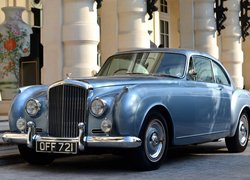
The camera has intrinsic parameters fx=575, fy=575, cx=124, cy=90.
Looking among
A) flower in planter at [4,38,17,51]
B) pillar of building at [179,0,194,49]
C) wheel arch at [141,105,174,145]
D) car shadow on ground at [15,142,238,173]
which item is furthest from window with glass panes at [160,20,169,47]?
wheel arch at [141,105,174,145]

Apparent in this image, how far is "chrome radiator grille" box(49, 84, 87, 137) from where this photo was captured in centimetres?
713

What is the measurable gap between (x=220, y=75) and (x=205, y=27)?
922cm

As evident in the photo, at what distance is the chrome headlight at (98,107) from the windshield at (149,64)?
1.47m

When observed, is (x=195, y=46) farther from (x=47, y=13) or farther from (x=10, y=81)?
(x=47, y=13)

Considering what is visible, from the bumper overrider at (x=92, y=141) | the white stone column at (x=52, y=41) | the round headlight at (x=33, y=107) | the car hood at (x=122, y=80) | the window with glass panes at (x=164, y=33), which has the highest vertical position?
the window with glass panes at (x=164, y=33)

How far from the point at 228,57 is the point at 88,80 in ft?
47.4

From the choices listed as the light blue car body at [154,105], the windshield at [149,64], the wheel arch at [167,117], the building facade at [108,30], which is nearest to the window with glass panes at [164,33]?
the building facade at [108,30]

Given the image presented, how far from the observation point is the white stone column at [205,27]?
1858 cm

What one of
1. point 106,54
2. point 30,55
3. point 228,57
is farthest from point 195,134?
point 228,57

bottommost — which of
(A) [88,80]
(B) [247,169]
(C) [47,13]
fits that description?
(B) [247,169]

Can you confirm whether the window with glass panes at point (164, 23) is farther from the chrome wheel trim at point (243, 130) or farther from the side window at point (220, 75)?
the side window at point (220, 75)

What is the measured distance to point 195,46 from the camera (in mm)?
18828

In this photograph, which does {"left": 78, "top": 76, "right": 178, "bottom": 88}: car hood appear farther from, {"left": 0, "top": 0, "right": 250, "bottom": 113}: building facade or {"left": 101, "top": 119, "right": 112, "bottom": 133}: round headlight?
{"left": 0, "top": 0, "right": 250, "bottom": 113}: building facade

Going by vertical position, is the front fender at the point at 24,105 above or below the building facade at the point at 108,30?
below
